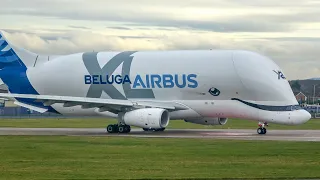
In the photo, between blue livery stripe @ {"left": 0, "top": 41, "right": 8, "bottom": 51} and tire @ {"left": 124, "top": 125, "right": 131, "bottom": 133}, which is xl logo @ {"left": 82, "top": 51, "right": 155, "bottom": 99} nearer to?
tire @ {"left": 124, "top": 125, "right": 131, "bottom": 133}

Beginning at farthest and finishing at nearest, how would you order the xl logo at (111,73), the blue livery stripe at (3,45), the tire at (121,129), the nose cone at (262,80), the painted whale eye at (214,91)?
the blue livery stripe at (3,45), the xl logo at (111,73), the tire at (121,129), the painted whale eye at (214,91), the nose cone at (262,80)

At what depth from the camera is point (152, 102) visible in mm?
50500

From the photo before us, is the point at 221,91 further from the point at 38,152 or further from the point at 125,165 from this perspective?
the point at 125,165

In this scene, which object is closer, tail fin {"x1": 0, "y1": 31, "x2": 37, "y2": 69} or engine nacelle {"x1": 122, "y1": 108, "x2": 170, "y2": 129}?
engine nacelle {"x1": 122, "y1": 108, "x2": 170, "y2": 129}

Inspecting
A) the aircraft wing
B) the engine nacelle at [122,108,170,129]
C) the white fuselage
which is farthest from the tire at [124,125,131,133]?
the white fuselage

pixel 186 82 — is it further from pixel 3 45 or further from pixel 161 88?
pixel 3 45

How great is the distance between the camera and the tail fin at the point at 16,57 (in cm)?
5650

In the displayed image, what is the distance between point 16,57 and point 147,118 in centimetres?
A: 1415

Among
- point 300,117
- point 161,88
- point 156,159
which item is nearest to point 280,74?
point 300,117

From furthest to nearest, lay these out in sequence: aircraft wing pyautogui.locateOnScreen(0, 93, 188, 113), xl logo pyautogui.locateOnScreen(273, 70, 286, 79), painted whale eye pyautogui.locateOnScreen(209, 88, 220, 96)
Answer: aircraft wing pyautogui.locateOnScreen(0, 93, 188, 113)
painted whale eye pyautogui.locateOnScreen(209, 88, 220, 96)
xl logo pyautogui.locateOnScreen(273, 70, 286, 79)

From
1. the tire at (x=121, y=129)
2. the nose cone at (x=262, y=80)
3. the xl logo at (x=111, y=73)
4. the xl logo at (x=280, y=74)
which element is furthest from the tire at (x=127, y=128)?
the xl logo at (x=280, y=74)

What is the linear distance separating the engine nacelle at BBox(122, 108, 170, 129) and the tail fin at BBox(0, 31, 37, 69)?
11.5 meters

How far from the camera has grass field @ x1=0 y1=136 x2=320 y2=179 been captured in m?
22.9

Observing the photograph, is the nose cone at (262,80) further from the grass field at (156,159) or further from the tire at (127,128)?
the grass field at (156,159)
